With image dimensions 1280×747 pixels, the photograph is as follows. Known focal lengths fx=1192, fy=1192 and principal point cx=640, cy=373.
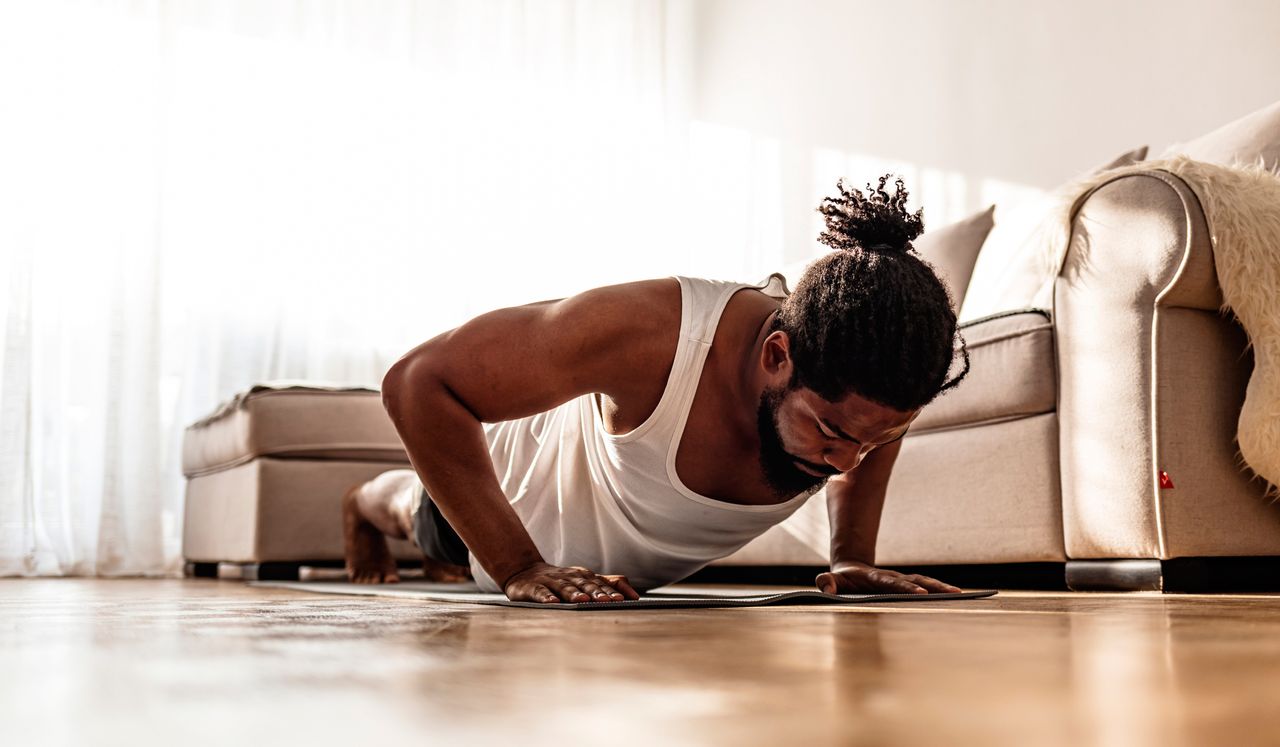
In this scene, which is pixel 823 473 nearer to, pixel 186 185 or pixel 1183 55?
pixel 1183 55

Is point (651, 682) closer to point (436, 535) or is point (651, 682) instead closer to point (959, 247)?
point (436, 535)

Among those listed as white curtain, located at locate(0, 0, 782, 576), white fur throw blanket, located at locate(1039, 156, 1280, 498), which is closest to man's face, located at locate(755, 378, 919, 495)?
white fur throw blanket, located at locate(1039, 156, 1280, 498)

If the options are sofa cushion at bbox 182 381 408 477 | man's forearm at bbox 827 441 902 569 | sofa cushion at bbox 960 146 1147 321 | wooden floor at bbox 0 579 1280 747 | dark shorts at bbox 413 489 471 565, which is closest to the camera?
wooden floor at bbox 0 579 1280 747

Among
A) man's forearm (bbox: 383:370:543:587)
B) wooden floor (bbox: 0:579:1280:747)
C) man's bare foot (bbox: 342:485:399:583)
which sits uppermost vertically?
man's forearm (bbox: 383:370:543:587)

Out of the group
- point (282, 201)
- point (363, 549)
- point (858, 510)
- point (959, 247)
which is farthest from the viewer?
point (282, 201)

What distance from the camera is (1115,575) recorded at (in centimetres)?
180

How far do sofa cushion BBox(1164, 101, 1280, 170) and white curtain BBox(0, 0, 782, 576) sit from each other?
2.54m

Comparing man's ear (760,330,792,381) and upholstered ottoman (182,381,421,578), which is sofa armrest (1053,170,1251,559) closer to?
man's ear (760,330,792,381)

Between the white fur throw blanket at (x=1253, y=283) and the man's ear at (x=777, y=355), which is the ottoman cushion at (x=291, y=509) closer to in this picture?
the man's ear at (x=777, y=355)

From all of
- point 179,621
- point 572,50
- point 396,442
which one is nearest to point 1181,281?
point 179,621

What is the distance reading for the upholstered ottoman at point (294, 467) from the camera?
3.11 m

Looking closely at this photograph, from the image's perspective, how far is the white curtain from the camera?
402cm

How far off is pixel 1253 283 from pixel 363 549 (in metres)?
1.82

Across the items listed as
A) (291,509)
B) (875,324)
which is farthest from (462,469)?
(291,509)
